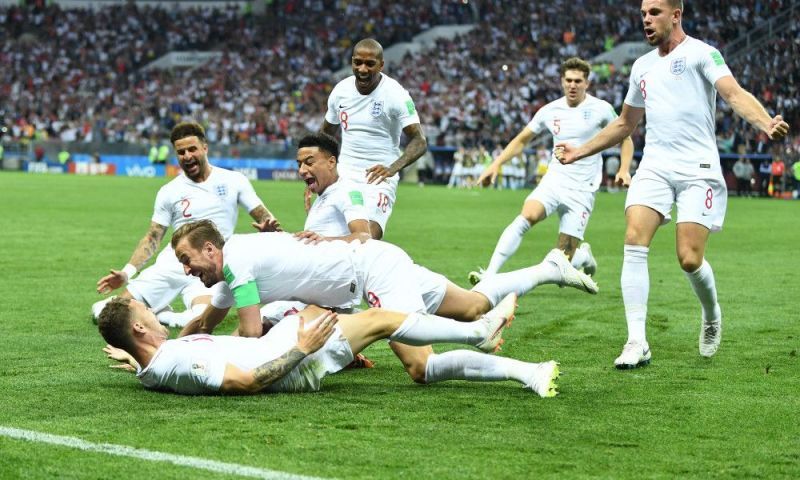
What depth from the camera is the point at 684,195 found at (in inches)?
322

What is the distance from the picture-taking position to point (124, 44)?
2581 inches

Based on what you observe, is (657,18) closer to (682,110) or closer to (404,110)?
(682,110)

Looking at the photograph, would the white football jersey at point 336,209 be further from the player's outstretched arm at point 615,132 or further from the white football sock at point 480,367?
the white football sock at point 480,367

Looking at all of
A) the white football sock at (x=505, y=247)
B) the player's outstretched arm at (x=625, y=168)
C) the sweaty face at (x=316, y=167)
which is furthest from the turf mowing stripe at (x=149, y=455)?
the white football sock at (x=505, y=247)

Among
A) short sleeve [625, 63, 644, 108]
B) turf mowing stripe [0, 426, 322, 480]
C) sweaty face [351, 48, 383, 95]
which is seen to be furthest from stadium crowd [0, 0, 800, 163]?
turf mowing stripe [0, 426, 322, 480]

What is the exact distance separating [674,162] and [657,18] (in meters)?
0.97

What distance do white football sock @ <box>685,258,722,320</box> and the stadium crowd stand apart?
31.9 meters

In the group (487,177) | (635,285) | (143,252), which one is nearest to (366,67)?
(487,177)

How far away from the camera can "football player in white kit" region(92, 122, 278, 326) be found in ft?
32.6

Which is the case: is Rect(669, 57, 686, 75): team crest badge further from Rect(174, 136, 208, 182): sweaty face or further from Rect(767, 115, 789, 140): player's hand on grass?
Rect(174, 136, 208, 182): sweaty face

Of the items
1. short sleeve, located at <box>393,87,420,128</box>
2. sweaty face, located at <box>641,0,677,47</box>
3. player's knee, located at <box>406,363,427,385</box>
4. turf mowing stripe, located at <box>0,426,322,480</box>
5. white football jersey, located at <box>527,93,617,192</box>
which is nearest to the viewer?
turf mowing stripe, located at <box>0,426,322,480</box>

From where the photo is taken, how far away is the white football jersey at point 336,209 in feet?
27.8

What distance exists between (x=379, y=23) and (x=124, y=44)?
587 inches

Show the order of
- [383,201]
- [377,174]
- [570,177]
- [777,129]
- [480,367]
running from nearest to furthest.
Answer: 1. [480,367]
2. [777,129]
3. [377,174]
4. [383,201]
5. [570,177]
